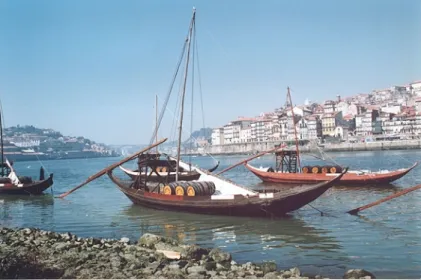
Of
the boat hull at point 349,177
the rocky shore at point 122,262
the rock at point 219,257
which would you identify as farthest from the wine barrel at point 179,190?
the boat hull at point 349,177

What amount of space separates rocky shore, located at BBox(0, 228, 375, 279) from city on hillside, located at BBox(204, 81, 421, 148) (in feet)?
333

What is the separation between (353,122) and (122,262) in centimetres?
13057

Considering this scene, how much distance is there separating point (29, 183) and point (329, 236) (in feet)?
85.0

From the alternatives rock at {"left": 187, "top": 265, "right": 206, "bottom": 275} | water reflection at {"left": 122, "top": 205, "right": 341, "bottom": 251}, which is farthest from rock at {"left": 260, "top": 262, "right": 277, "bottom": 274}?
water reflection at {"left": 122, "top": 205, "right": 341, "bottom": 251}

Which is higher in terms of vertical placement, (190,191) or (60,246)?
(190,191)

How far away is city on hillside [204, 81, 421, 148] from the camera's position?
388 ft

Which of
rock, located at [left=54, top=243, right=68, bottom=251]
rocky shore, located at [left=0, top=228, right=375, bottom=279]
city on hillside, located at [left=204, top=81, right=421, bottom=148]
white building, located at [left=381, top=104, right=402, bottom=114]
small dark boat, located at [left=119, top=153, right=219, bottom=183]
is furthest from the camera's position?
white building, located at [left=381, top=104, right=402, bottom=114]

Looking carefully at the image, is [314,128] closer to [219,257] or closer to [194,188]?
[194,188]

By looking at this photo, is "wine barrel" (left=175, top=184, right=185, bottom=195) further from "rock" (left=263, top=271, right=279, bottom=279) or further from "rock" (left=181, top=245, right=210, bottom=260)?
"rock" (left=263, top=271, right=279, bottom=279)

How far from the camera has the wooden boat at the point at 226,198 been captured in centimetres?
1892

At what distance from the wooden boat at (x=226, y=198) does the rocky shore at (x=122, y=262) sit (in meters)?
6.28

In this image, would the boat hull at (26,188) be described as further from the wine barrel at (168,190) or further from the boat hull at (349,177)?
the boat hull at (349,177)

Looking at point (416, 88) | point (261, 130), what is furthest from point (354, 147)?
point (261, 130)

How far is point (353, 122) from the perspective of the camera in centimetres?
13338
